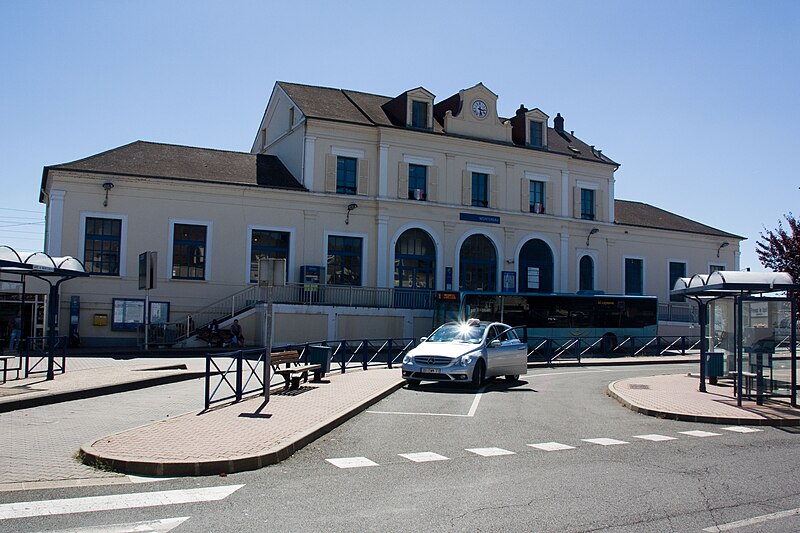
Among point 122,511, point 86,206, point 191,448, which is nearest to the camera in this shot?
point 122,511

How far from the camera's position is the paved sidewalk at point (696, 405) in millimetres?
13672

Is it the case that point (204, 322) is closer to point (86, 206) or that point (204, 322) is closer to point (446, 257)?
point (86, 206)

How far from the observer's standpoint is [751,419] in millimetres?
13562

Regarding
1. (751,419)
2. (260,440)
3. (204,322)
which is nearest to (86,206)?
(204,322)

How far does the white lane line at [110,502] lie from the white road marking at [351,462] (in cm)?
171

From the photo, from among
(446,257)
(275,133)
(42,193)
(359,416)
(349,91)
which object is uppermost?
(349,91)

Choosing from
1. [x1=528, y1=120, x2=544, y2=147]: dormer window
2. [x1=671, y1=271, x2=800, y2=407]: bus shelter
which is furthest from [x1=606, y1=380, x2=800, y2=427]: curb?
[x1=528, y1=120, x2=544, y2=147]: dormer window

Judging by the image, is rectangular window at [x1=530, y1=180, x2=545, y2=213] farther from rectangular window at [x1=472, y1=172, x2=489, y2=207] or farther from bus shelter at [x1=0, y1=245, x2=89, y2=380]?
bus shelter at [x1=0, y1=245, x2=89, y2=380]

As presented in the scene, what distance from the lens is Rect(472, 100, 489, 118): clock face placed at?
41.1 m

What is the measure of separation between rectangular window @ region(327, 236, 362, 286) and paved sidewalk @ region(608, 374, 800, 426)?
19.4 meters

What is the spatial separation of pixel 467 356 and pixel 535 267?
25010 millimetres

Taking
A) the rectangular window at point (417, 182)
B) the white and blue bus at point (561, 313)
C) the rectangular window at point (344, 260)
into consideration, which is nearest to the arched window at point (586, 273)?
the white and blue bus at point (561, 313)

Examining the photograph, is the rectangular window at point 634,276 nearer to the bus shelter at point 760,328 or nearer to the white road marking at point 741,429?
the bus shelter at point 760,328

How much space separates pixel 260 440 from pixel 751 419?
8.91m
